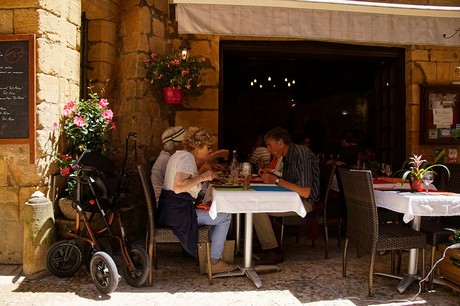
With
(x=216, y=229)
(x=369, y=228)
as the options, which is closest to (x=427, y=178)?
(x=369, y=228)

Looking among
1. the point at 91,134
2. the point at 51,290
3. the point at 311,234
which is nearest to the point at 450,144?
the point at 311,234

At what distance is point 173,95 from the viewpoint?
544 centimetres

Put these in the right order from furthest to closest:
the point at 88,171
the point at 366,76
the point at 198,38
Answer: the point at 366,76 → the point at 198,38 → the point at 88,171

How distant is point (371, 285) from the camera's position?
3.57 metres

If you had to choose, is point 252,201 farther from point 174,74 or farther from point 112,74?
point 112,74

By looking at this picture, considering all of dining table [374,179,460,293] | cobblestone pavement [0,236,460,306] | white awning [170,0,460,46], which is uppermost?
white awning [170,0,460,46]

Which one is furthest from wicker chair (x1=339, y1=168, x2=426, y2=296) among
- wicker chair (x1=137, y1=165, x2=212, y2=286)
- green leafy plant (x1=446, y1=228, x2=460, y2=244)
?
wicker chair (x1=137, y1=165, x2=212, y2=286)

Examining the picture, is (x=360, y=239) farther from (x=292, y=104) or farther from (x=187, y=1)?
(x=292, y=104)

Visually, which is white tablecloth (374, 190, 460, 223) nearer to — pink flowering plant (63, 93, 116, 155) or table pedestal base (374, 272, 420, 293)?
table pedestal base (374, 272, 420, 293)

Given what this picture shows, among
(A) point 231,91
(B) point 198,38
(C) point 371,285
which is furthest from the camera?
(A) point 231,91

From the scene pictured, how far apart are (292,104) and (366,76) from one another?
16.3 feet

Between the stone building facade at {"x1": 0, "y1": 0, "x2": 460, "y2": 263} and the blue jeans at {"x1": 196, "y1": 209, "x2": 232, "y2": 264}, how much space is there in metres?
1.70

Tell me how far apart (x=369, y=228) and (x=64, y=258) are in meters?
2.72

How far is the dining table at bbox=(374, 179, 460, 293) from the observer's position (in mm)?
3543
